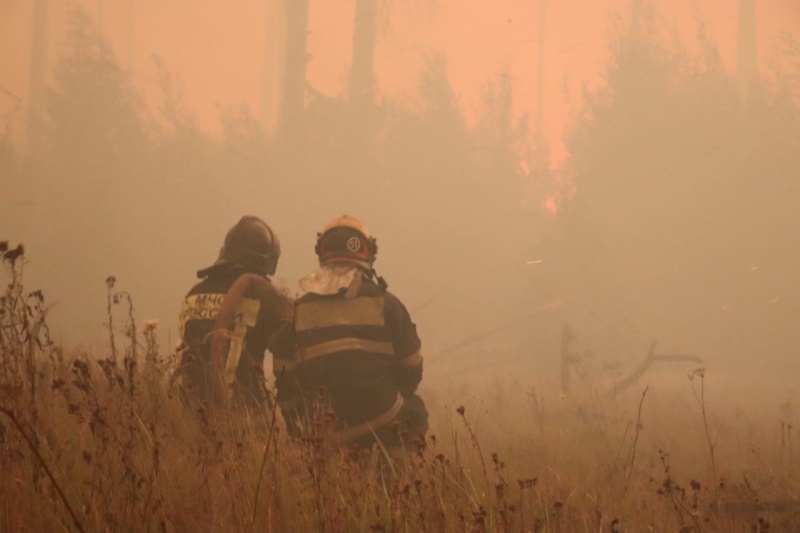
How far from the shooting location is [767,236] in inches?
931

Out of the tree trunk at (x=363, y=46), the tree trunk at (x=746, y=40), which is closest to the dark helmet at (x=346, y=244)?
the tree trunk at (x=363, y=46)

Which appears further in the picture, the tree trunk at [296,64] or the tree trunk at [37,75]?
the tree trunk at [296,64]

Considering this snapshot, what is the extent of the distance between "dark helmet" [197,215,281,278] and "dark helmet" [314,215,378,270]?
0.87 metres

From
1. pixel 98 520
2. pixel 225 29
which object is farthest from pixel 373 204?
pixel 225 29

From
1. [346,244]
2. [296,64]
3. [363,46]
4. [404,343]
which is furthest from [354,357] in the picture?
[363,46]

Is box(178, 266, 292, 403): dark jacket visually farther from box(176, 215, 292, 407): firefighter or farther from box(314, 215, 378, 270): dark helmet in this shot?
box(314, 215, 378, 270): dark helmet

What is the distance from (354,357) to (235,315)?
1196 millimetres

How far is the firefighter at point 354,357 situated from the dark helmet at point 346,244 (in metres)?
0.12

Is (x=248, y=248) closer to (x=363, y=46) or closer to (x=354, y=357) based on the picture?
(x=354, y=357)

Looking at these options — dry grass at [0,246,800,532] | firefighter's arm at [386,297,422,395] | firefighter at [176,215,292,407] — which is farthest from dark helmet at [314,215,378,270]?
dry grass at [0,246,800,532]

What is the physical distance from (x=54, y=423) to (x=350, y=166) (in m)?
33.3

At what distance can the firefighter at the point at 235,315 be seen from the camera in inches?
184

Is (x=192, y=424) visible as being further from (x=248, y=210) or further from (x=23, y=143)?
(x=248, y=210)

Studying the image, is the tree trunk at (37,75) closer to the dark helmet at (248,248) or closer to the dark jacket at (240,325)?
the dark helmet at (248,248)
